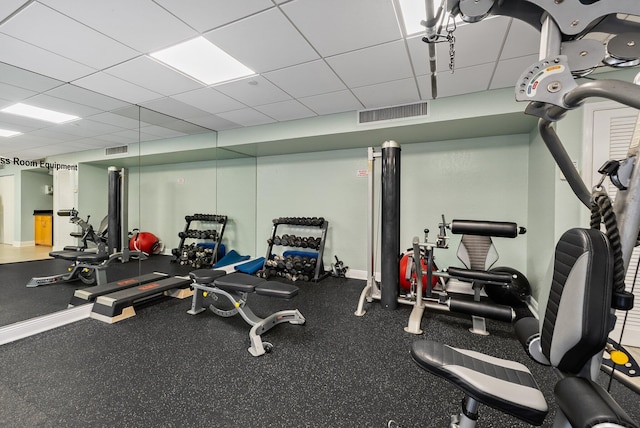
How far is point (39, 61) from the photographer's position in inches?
96.5

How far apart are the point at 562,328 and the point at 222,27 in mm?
2565

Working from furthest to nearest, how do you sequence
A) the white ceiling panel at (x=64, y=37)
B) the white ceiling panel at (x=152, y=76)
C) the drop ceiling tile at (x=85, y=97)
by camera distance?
the drop ceiling tile at (x=85, y=97) → the white ceiling panel at (x=152, y=76) → the white ceiling panel at (x=64, y=37)

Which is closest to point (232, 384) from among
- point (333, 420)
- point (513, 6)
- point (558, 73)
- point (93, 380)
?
point (333, 420)

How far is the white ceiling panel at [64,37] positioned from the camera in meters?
1.88

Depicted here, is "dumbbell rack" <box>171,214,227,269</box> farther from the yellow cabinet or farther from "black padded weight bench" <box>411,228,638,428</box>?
"black padded weight bench" <box>411,228,638,428</box>

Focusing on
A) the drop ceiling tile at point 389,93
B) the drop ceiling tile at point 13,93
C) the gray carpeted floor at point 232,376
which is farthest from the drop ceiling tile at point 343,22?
the drop ceiling tile at point 13,93

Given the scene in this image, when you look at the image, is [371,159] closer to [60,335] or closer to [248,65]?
[248,65]

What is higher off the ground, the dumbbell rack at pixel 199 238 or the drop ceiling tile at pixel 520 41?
the drop ceiling tile at pixel 520 41

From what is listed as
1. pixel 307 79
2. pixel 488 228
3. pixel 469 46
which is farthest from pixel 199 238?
pixel 469 46

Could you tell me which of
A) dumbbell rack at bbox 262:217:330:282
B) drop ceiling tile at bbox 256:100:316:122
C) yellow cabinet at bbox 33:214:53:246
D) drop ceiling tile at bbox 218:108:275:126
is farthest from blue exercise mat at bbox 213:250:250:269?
drop ceiling tile at bbox 256:100:316:122

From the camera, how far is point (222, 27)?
2.00m

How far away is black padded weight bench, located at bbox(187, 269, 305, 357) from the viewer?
232cm

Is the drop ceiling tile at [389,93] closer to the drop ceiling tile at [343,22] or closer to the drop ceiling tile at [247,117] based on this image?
A: the drop ceiling tile at [343,22]

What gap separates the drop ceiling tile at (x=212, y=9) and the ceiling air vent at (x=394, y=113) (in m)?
2.00
